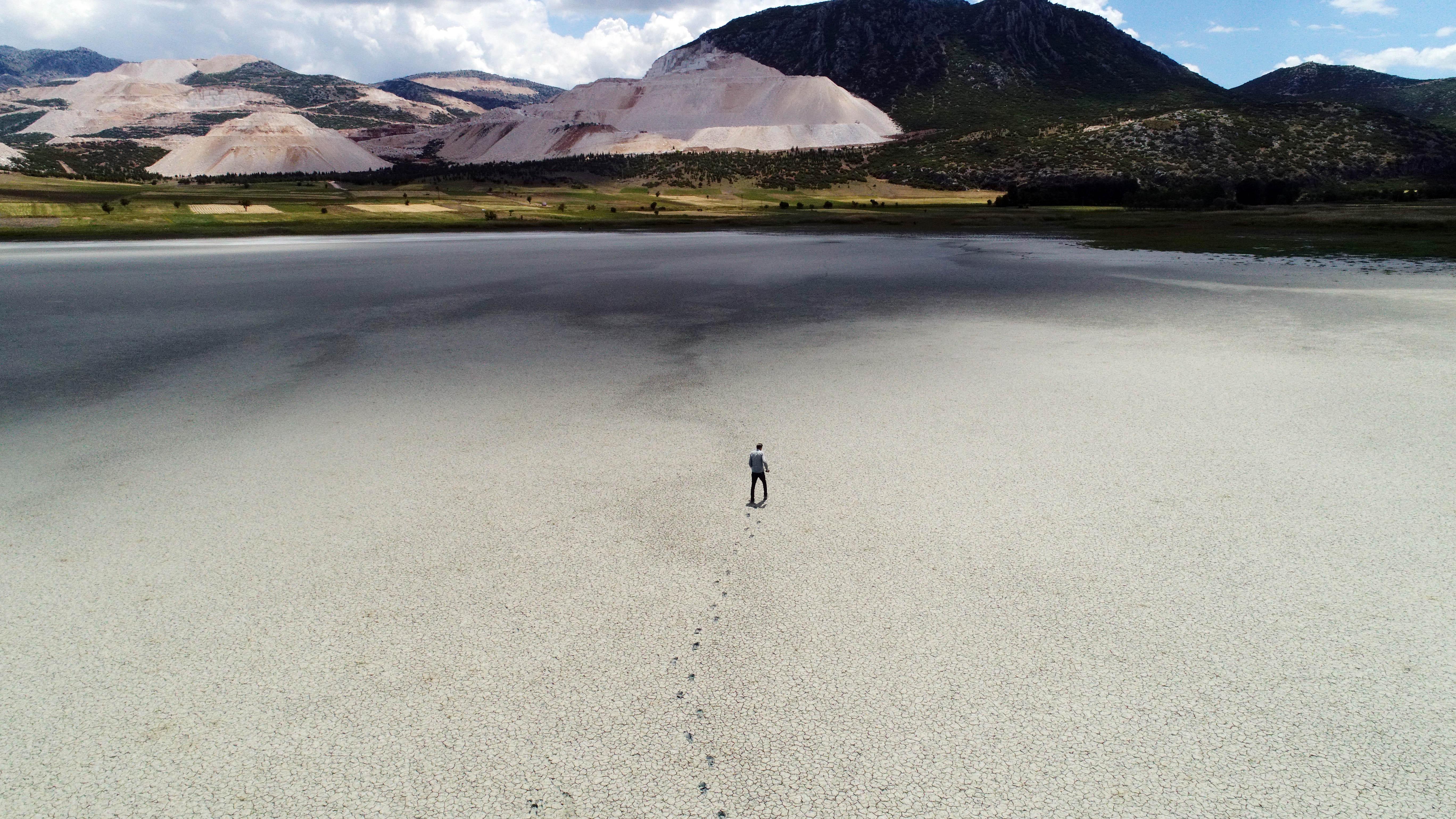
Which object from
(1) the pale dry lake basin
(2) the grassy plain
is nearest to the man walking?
(1) the pale dry lake basin

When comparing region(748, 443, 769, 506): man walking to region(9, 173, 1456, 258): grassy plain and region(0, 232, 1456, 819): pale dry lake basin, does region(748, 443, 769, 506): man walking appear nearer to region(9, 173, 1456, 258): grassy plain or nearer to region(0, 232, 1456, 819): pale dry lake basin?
region(0, 232, 1456, 819): pale dry lake basin

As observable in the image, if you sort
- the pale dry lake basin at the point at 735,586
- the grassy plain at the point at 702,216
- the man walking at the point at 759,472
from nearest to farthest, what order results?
the pale dry lake basin at the point at 735,586
the man walking at the point at 759,472
the grassy plain at the point at 702,216

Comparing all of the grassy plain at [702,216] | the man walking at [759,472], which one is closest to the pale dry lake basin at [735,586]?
the man walking at [759,472]

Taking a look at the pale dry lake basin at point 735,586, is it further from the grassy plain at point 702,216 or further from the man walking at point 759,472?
the grassy plain at point 702,216

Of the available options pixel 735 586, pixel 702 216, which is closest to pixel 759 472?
pixel 735 586

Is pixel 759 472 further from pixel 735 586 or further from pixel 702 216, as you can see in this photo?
pixel 702 216

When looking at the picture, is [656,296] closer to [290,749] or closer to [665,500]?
[665,500]
